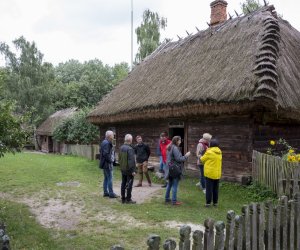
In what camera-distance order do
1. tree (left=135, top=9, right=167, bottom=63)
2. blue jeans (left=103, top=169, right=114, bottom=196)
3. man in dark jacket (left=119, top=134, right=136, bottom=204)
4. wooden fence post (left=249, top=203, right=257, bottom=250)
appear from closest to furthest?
wooden fence post (left=249, top=203, right=257, bottom=250) → man in dark jacket (left=119, top=134, right=136, bottom=204) → blue jeans (left=103, top=169, right=114, bottom=196) → tree (left=135, top=9, right=167, bottom=63)

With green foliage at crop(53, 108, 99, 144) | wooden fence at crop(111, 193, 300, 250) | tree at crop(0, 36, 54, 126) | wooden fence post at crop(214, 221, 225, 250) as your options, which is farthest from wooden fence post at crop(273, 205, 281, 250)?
tree at crop(0, 36, 54, 126)

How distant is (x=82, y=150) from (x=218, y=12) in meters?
13.8

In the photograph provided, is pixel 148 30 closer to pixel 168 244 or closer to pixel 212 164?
pixel 212 164

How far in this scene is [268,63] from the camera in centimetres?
1070

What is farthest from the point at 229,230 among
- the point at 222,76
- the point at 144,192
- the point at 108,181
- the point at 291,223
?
the point at 222,76

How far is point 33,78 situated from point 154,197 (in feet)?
101

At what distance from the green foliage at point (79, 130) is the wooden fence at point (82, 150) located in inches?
29.1

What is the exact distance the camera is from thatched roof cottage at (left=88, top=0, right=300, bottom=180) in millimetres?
10809

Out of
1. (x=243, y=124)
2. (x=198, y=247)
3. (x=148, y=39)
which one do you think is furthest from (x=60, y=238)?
(x=148, y=39)

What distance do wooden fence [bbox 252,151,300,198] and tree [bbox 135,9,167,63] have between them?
2520 centimetres

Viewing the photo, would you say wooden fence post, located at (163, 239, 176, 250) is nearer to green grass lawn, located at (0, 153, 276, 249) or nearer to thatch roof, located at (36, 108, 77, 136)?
green grass lawn, located at (0, 153, 276, 249)

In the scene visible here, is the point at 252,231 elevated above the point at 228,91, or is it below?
below

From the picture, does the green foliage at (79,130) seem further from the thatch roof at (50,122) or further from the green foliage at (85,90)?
the green foliage at (85,90)

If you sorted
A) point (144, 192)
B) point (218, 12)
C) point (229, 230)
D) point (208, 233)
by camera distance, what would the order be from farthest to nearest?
point (218, 12) → point (144, 192) → point (229, 230) → point (208, 233)
